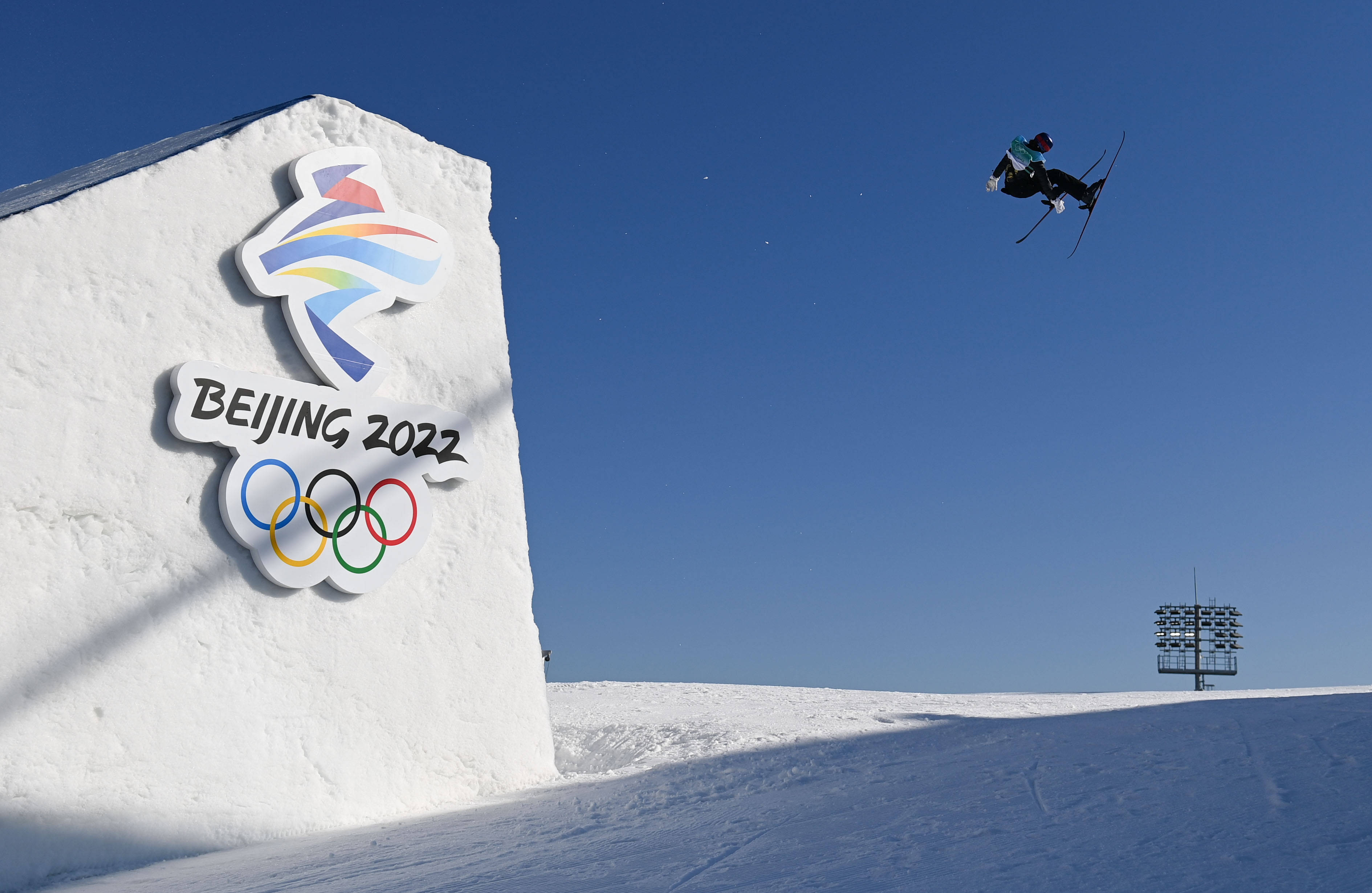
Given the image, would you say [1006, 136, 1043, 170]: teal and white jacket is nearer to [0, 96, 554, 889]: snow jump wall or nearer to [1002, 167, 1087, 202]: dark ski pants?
[1002, 167, 1087, 202]: dark ski pants

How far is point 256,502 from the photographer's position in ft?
20.7

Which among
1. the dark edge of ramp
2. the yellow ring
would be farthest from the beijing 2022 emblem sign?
the dark edge of ramp

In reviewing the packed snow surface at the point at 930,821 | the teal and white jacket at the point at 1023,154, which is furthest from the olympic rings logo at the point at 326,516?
the teal and white jacket at the point at 1023,154

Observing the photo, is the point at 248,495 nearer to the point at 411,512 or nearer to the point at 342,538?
the point at 342,538

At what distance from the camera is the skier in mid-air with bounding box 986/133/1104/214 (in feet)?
30.5

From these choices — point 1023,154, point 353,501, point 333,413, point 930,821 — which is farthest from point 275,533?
point 1023,154

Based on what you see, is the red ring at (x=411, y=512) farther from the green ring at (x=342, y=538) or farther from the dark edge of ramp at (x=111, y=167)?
the dark edge of ramp at (x=111, y=167)

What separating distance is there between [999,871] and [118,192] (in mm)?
6173

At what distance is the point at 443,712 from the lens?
7.14 metres

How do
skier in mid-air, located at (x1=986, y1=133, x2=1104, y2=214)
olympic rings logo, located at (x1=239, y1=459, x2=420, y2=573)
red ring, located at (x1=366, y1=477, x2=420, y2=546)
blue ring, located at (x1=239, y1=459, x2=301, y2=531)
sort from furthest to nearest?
skier in mid-air, located at (x1=986, y1=133, x2=1104, y2=214) < red ring, located at (x1=366, y1=477, x2=420, y2=546) < olympic rings logo, located at (x1=239, y1=459, x2=420, y2=573) < blue ring, located at (x1=239, y1=459, x2=301, y2=531)

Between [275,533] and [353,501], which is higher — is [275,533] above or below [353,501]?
below

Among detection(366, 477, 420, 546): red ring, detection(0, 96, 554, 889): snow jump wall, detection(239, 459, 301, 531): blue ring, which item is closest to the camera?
detection(0, 96, 554, 889): snow jump wall

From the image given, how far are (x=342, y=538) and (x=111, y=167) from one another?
369 centimetres

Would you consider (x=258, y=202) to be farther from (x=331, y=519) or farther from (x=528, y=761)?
(x=528, y=761)
